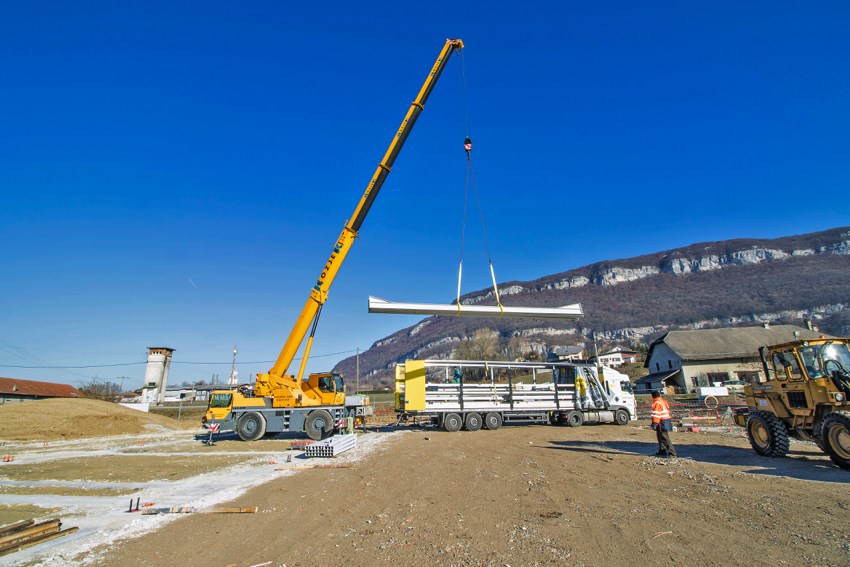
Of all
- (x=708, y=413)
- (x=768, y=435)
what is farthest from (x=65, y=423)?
(x=708, y=413)

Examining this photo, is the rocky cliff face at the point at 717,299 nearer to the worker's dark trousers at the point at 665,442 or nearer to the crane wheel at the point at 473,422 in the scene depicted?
the crane wheel at the point at 473,422

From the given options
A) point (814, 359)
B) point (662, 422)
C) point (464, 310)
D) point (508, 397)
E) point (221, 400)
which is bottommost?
point (662, 422)

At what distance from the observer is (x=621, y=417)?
20.3 meters

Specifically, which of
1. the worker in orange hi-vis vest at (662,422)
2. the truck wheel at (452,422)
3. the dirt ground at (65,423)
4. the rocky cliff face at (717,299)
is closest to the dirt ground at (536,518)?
the worker in orange hi-vis vest at (662,422)

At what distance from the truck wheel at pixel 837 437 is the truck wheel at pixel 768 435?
1.38 m

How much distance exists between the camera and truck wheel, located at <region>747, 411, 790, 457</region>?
9.79 meters

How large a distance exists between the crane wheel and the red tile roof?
51504mm

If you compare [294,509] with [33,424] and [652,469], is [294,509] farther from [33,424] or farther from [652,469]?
[33,424]

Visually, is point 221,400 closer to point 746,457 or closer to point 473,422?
point 473,422

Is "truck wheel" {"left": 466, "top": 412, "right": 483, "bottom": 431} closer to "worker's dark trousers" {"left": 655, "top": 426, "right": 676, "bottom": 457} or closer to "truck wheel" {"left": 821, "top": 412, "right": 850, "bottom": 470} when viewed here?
"worker's dark trousers" {"left": 655, "top": 426, "right": 676, "bottom": 457}

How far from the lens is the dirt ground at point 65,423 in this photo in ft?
68.6

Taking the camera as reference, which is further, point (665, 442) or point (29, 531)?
point (665, 442)

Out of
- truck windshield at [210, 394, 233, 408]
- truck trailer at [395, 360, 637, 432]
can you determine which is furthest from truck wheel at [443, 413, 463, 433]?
truck windshield at [210, 394, 233, 408]

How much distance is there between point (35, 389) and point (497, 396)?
190ft
